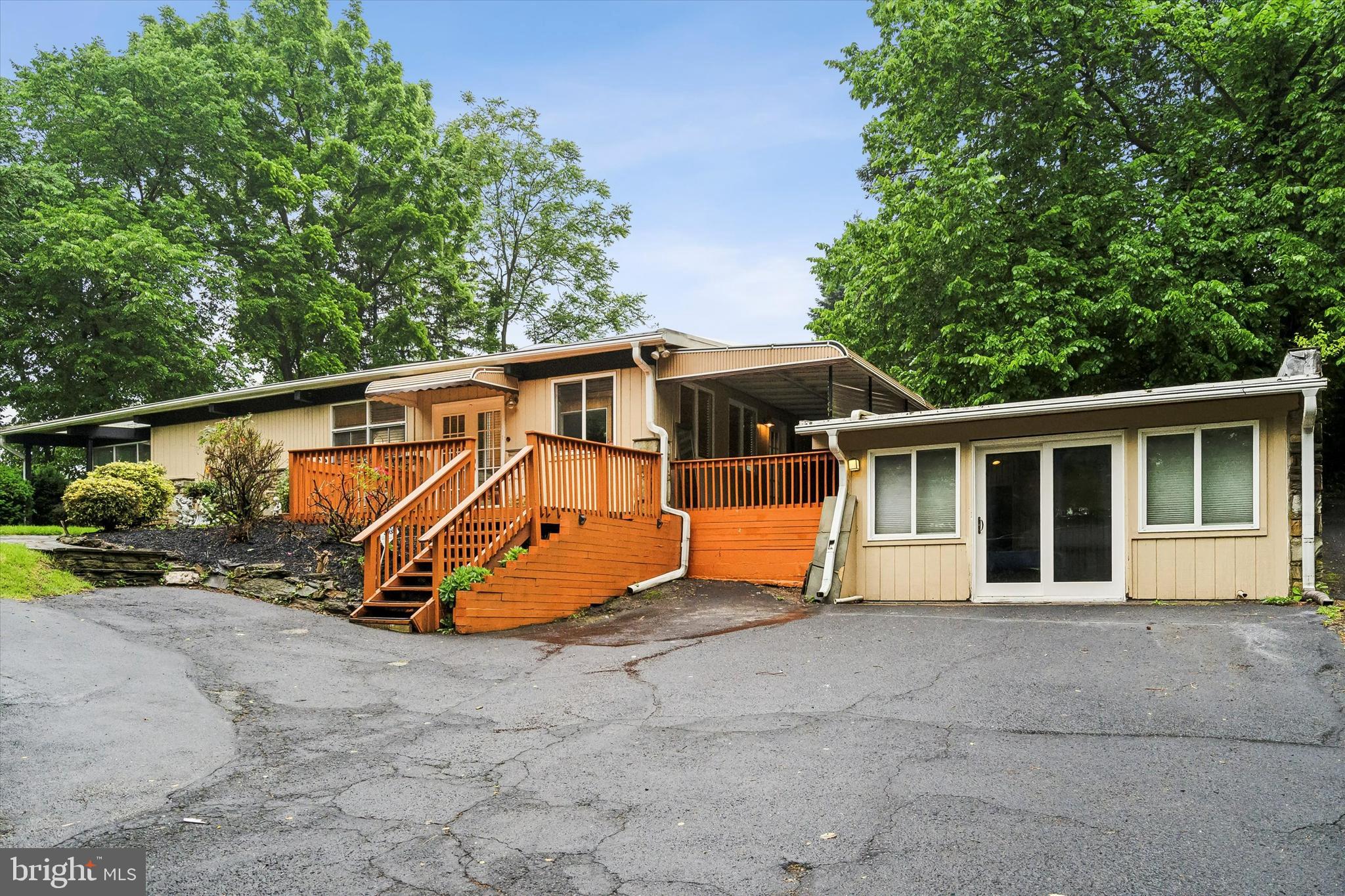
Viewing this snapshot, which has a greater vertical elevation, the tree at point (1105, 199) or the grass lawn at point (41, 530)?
the tree at point (1105, 199)

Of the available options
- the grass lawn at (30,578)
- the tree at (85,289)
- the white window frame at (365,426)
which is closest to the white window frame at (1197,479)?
the white window frame at (365,426)

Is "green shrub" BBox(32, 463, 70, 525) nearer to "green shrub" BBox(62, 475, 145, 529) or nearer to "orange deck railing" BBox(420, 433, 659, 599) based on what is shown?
"green shrub" BBox(62, 475, 145, 529)

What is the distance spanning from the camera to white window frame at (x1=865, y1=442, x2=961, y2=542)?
11180 millimetres

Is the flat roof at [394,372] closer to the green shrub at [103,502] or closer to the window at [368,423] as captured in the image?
the window at [368,423]

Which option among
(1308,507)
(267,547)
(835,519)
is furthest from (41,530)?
(1308,507)

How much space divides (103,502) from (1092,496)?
48.8 feet

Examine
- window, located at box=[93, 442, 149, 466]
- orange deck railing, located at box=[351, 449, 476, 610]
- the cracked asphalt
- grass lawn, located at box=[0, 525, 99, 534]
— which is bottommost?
the cracked asphalt

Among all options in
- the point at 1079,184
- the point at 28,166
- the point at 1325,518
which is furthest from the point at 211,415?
the point at 1325,518

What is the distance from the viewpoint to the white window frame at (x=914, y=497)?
11180mm

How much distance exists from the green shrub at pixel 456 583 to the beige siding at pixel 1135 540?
4.69m

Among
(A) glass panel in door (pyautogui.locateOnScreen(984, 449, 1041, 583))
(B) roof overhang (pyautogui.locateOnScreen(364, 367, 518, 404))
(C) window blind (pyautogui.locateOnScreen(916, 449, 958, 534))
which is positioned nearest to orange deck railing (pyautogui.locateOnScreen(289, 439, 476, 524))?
(B) roof overhang (pyautogui.locateOnScreen(364, 367, 518, 404))

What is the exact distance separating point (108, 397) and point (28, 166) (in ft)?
20.8

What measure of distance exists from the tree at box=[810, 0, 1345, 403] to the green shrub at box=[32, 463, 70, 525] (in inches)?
769

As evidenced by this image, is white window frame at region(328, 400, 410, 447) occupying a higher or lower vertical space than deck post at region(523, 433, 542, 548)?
higher
